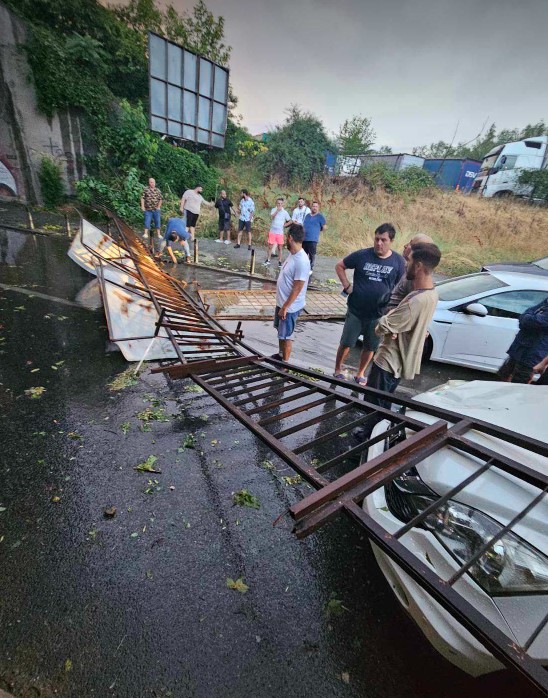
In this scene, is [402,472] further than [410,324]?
No

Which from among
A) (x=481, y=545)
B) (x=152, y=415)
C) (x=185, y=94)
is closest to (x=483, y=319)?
(x=481, y=545)

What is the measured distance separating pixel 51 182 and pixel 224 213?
276 inches

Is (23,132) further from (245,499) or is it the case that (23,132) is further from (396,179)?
(396,179)

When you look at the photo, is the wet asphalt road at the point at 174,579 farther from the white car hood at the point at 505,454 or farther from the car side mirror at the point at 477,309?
the car side mirror at the point at 477,309

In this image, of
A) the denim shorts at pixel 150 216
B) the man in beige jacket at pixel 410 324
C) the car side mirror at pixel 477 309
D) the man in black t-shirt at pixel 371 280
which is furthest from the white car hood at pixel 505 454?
the denim shorts at pixel 150 216

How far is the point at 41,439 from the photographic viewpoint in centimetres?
282

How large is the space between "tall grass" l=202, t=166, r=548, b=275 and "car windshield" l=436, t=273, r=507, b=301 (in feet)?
25.5

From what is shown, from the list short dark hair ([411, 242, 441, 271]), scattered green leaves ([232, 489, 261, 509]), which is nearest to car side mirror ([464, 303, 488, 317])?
short dark hair ([411, 242, 441, 271])

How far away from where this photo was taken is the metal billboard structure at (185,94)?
1322 cm

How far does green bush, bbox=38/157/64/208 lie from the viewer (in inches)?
490

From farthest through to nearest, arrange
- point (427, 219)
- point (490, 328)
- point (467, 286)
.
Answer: point (427, 219) → point (467, 286) → point (490, 328)

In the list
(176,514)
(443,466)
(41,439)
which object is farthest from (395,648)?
(41,439)

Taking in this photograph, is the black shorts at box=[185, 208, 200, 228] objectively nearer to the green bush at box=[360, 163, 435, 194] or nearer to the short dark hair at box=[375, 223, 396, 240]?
the short dark hair at box=[375, 223, 396, 240]

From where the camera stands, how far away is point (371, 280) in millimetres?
3754
